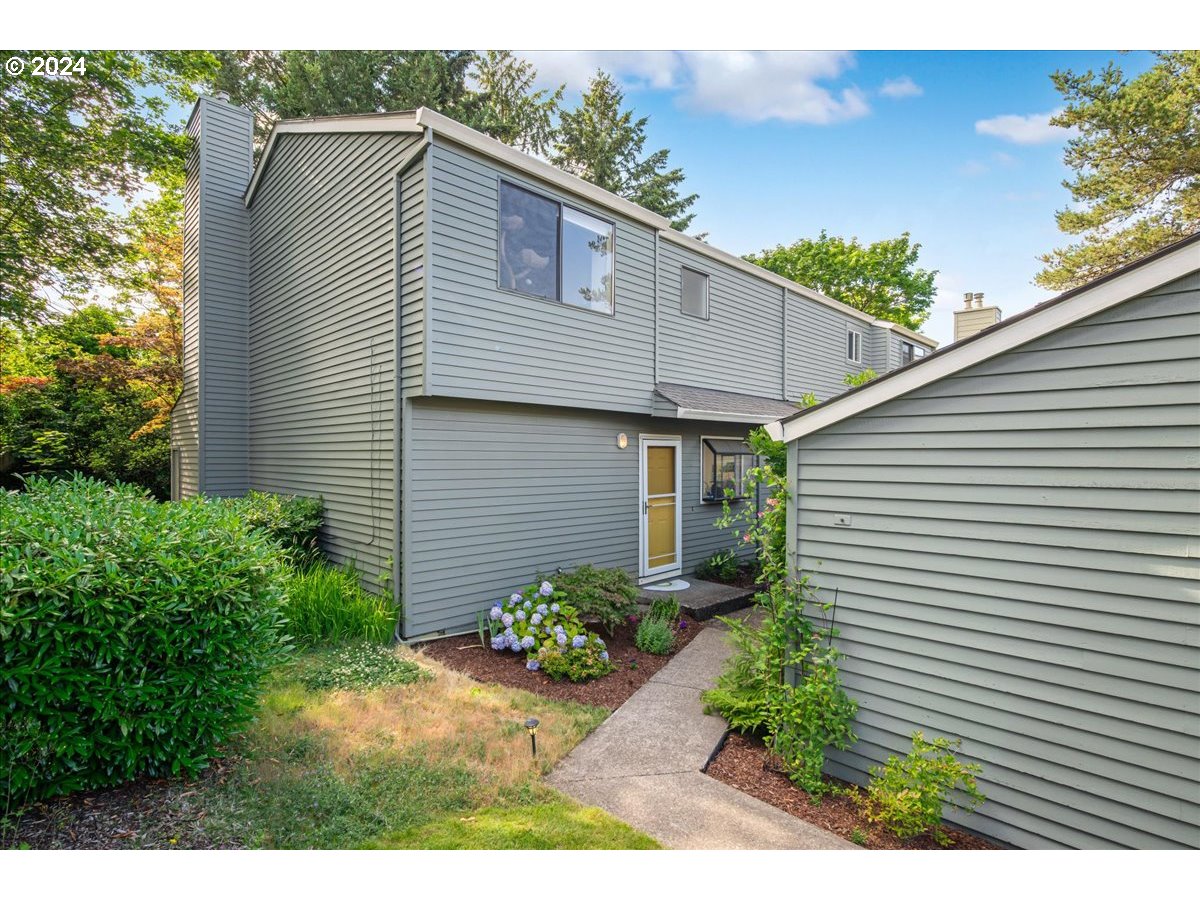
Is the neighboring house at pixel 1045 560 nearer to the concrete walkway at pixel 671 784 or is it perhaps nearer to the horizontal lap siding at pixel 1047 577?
the horizontal lap siding at pixel 1047 577

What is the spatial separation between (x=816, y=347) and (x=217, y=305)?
1184 centimetres

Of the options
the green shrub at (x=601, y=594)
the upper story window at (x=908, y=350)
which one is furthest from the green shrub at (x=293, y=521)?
the upper story window at (x=908, y=350)

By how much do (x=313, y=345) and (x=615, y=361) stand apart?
416 centimetres

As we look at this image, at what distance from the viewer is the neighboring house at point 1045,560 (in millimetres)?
2824

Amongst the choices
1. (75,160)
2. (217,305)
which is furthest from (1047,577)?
(75,160)

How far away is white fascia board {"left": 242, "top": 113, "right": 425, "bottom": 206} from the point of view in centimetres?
622

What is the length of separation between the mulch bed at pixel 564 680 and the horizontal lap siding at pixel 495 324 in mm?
2698

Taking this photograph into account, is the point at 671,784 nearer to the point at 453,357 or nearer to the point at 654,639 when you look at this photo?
the point at 654,639

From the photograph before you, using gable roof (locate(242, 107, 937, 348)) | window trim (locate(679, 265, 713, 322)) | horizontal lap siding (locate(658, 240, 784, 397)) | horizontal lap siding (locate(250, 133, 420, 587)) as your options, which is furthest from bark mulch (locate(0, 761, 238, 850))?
window trim (locate(679, 265, 713, 322))

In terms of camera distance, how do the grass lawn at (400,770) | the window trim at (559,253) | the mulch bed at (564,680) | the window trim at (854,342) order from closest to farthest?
the grass lawn at (400,770) → the mulch bed at (564,680) → the window trim at (559,253) → the window trim at (854,342)

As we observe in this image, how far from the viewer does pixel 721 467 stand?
10.1m

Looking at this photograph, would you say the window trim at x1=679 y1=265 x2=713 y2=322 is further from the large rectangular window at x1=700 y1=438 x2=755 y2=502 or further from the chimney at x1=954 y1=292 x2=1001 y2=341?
the chimney at x1=954 y1=292 x2=1001 y2=341

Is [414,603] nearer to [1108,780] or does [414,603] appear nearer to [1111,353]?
[1108,780]
